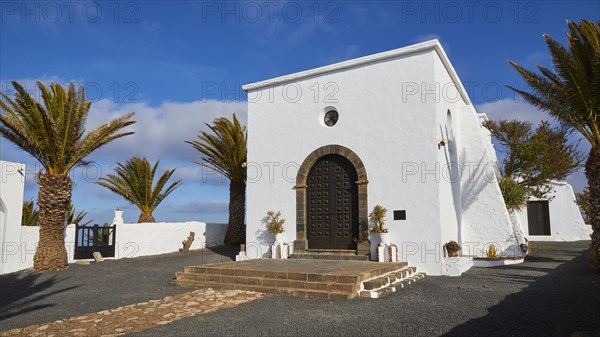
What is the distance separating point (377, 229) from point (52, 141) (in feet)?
30.9

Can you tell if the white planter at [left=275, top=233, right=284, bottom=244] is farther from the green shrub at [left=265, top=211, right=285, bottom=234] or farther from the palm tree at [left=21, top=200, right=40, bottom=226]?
the palm tree at [left=21, top=200, right=40, bottom=226]

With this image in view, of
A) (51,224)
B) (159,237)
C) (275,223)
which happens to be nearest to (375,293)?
(275,223)

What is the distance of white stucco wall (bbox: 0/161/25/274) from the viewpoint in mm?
12930

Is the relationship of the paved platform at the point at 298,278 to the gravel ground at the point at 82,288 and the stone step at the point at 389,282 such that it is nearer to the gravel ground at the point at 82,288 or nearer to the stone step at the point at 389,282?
the stone step at the point at 389,282

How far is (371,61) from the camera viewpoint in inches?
476

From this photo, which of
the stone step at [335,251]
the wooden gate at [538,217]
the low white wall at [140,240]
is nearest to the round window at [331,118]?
the stone step at [335,251]

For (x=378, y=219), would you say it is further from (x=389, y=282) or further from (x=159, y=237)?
(x=159, y=237)

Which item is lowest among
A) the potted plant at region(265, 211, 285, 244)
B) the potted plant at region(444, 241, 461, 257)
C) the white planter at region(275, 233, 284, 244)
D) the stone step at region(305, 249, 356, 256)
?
the stone step at region(305, 249, 356, 256)

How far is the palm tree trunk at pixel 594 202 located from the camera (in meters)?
9.64

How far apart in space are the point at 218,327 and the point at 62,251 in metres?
9.09

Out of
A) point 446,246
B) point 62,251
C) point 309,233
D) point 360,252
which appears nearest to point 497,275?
point 446,246

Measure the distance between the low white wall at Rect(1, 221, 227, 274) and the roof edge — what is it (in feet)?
22.4

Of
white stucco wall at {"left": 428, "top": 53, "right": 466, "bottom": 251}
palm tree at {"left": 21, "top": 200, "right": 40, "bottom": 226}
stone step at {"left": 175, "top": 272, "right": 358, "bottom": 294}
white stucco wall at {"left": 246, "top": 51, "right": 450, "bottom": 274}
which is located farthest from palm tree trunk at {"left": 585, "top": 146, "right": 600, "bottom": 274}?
palm tree at {"left": 21, "top": 200, "right": 40, "bottom": 226}

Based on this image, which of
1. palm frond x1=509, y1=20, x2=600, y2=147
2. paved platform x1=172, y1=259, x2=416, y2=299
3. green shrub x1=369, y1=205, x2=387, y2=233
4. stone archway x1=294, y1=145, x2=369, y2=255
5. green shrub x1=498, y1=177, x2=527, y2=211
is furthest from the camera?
green shrub x1=498, y1=177, x2=527, y2=211
